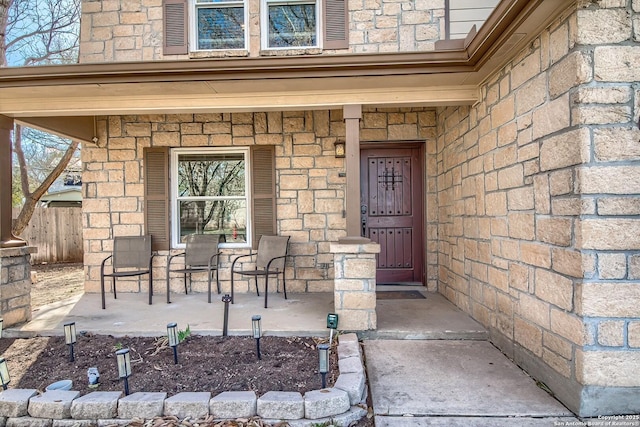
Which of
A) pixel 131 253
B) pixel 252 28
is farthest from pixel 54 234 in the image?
pixel 252 28

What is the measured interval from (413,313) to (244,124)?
296cm

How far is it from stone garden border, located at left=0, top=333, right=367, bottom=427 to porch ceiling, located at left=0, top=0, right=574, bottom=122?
2381 mm

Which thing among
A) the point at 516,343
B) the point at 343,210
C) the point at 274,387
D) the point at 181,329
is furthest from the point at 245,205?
the point at 516,343

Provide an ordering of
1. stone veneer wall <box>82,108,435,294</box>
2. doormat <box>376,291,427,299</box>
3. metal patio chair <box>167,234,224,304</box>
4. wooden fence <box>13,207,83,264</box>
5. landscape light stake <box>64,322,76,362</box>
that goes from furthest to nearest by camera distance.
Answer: wooden fence <box>13,207,83,264</box> < stone veneer wall <box>82,108,435,294</box> < metal patio chair <box>167,234,224,304</box> < doormat <box>376,291,427,299</box> < landscape light stake <box>64,322,76,362</box>

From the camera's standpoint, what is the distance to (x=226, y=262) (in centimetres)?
460

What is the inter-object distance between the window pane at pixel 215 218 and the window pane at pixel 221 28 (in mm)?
1900

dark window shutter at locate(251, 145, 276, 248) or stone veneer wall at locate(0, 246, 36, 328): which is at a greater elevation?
dark window shutter at locate(251, 145, 276, 248)

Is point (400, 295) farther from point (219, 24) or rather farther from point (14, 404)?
point (219, 24)

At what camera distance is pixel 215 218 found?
4723mm

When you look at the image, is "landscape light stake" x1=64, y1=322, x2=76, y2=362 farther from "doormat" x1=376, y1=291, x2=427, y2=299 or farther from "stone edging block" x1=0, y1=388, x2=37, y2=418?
"doormat" x1=376, y1=291, x2=427, y2=299

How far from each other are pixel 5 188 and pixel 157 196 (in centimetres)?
150

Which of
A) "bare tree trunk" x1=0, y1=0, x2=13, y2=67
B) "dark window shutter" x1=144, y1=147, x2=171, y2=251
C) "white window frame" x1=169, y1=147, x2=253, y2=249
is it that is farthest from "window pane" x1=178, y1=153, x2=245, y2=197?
"bare tree trunk" x1=0, y1=0, x2=13, y2=67

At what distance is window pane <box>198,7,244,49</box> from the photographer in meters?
4.39

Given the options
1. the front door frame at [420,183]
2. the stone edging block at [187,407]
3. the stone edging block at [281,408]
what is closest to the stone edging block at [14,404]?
the stone edging block at [187,407]
